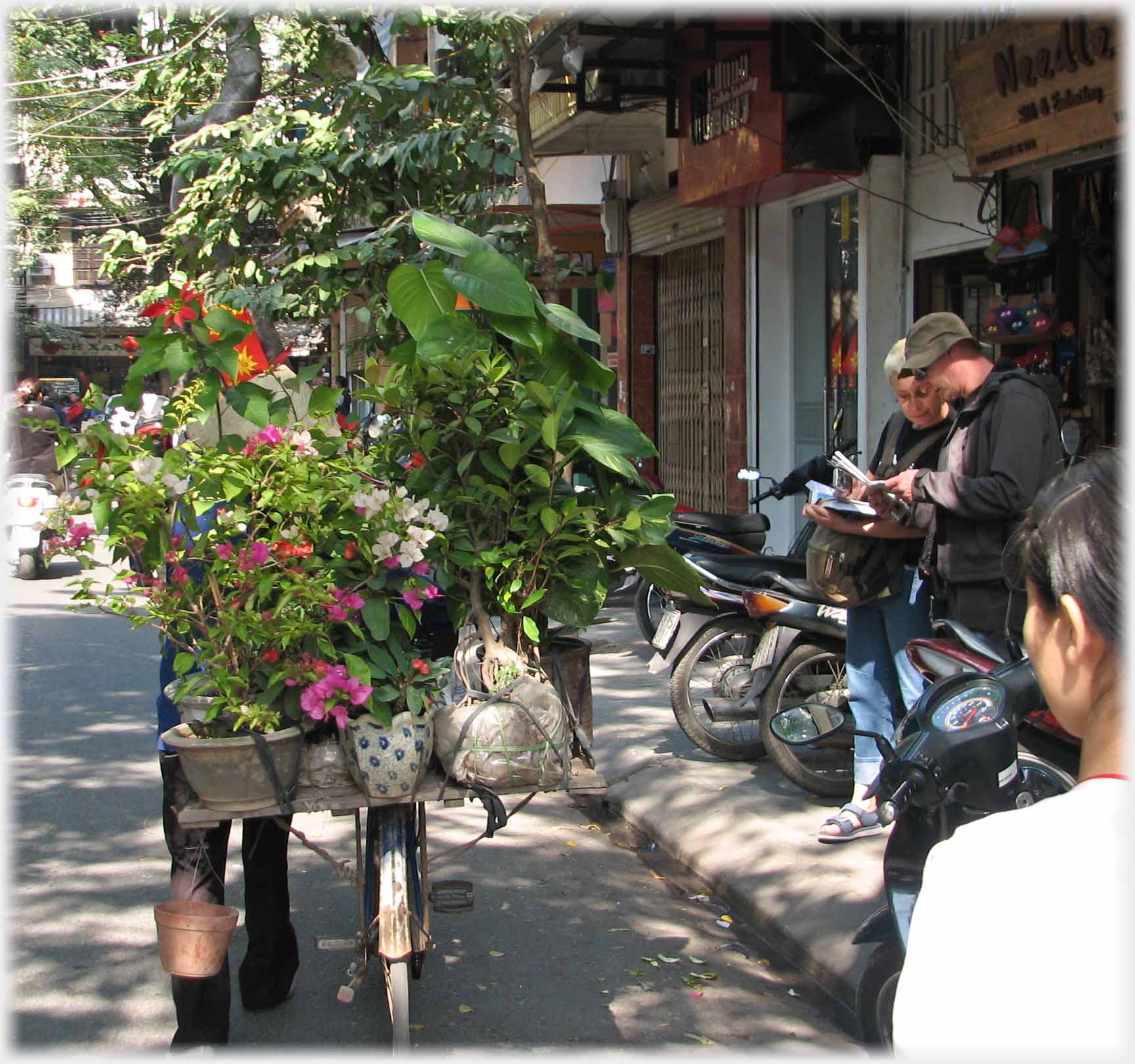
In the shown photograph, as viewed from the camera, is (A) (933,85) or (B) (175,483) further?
(A) (933,85)

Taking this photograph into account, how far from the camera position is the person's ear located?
1227 millimetres

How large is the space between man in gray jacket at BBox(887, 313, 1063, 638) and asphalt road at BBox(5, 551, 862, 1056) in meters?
1.47

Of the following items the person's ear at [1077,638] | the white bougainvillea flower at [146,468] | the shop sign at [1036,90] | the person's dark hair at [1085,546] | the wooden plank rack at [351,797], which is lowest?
the wooden plank rack at [351,797]

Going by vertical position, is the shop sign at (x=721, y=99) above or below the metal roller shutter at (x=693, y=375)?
above

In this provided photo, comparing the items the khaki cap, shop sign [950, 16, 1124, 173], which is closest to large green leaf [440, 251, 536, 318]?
the khaki cap

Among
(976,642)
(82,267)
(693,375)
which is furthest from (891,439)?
(82,267)

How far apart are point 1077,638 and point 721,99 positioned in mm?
9555

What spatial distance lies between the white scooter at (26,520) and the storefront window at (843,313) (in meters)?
8.73

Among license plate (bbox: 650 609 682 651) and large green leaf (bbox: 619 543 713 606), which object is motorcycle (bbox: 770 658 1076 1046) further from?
license plate (bbox: 650 609 682 651)

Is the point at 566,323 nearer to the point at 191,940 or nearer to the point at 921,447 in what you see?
the point at 191,940

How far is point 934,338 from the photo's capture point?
4895 millimetres

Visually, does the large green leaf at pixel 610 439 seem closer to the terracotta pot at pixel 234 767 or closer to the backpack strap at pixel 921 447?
the terracotta pot at pixel 234 767

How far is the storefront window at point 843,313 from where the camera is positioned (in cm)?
1006

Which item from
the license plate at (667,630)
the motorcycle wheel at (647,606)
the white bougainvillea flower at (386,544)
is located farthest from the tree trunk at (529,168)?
the white bougainvillea flower at (386,544)
